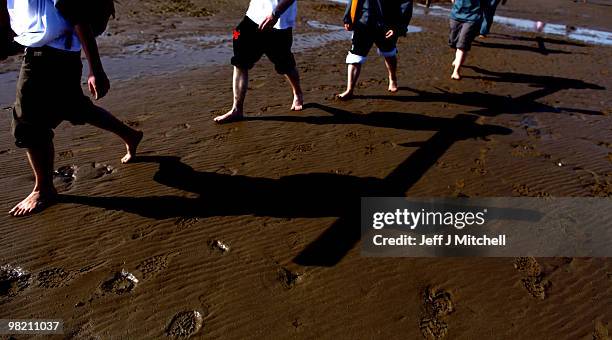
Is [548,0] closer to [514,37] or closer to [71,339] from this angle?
[514,37]

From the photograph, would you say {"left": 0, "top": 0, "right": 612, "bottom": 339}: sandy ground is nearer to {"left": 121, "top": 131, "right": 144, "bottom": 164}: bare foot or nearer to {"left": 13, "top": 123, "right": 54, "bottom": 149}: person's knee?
{"left": 121, "top": 131, "right": 144, "bottom": 164}: bare foot

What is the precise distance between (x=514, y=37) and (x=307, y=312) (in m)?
12.0

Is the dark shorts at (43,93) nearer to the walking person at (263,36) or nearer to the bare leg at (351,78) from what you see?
the walking person at (263,36)

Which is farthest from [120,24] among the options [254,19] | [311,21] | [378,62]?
[254,19]

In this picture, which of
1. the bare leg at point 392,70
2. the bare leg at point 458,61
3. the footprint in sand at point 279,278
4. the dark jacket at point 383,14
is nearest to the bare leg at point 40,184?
the footprint in sand at point 279,278

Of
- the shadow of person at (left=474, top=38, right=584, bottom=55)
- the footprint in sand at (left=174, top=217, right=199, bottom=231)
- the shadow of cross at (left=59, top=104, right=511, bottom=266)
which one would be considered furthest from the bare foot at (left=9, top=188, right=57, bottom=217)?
the shadow of person at (left=474, top=38, right=584, bottom=55)

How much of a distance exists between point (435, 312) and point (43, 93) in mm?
3069

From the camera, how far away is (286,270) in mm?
2742

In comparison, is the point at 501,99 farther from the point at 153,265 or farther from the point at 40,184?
the point at 40,184

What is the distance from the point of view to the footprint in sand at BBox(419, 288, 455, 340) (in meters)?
2.34

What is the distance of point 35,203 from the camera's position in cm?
318

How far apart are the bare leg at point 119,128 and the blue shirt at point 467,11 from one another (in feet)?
18.8

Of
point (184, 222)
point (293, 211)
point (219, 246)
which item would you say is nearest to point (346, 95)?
point (293, 211)

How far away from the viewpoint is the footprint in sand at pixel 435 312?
7.69ft
